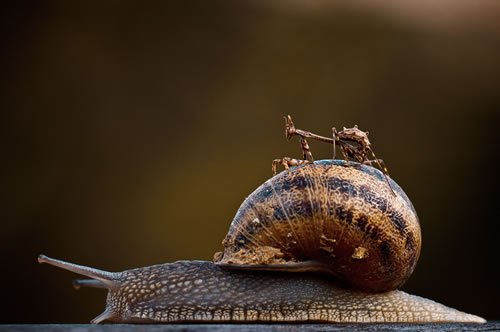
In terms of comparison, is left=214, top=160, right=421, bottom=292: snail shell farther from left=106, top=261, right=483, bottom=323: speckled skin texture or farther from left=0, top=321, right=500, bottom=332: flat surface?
left=0, top=321, right=500, bottom=332: flat surface

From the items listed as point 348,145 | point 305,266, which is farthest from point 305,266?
point 348,145

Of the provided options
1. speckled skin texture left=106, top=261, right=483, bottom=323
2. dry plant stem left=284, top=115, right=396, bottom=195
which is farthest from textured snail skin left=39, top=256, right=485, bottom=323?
dry plant stem left=284, top=115, right=396, bottom=195

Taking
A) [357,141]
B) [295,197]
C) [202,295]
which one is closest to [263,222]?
[295,197]

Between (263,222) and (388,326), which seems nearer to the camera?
(388,326)

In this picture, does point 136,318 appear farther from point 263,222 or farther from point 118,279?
point 263,222

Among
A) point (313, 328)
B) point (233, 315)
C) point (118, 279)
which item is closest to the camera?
point (313, 328)

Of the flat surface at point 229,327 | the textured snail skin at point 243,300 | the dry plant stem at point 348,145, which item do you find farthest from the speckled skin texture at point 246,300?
the dry plant stem at point 348,145
